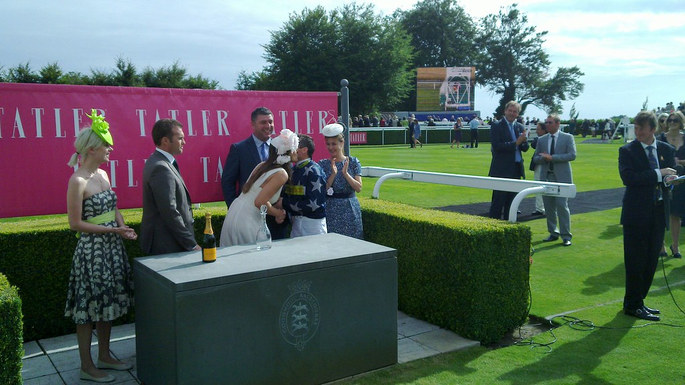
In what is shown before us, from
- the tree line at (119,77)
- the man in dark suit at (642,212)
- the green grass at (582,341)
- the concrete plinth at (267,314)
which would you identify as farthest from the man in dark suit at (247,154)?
the tree line at (119,77)

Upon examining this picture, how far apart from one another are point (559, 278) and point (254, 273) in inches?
199

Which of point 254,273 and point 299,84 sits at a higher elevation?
point 299,84

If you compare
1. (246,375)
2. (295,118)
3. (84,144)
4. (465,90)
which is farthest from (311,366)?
(465,90)

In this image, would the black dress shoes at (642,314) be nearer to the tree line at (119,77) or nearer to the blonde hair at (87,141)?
the blonde hair at (87,141)

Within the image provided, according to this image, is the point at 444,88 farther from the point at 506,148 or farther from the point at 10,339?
the point at 10,339

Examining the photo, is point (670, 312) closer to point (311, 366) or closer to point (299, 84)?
point (311, 366)

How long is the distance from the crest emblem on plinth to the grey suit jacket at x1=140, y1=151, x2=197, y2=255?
115 centimetres

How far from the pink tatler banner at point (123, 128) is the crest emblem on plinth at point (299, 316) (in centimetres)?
297

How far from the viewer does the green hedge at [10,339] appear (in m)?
3.40

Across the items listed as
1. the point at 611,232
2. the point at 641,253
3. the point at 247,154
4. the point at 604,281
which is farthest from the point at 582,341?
the point at 611,232

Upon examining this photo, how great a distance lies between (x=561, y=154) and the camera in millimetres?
9656

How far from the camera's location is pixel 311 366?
4.31 meters

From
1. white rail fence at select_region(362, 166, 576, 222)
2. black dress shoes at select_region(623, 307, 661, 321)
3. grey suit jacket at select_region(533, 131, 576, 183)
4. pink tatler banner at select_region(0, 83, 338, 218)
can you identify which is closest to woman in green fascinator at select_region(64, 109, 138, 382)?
pink tatler banner at select_region(0, 83, 338, 218)

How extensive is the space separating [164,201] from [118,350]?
1655 mm
